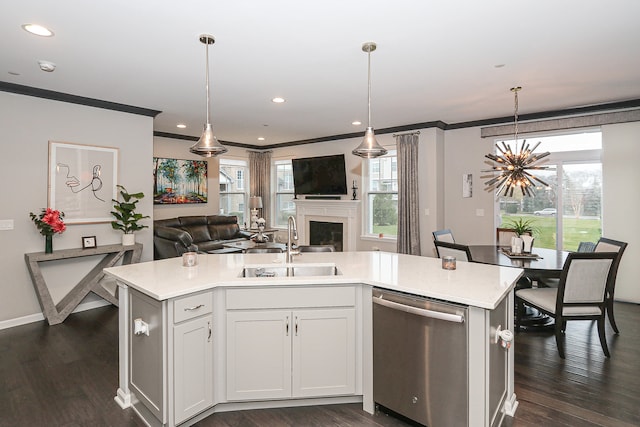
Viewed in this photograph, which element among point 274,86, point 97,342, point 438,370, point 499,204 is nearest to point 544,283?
point 499,204

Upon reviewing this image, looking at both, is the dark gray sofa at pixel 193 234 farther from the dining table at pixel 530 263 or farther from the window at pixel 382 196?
the dining table at pixel 530 263

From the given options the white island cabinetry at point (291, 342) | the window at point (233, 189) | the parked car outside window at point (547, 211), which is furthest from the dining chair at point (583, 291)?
the window at point (233, 189)

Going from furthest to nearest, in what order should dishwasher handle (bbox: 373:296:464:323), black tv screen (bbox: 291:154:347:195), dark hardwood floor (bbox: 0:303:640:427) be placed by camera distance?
black tv screen (bbox: 291:154:347:195) → dark hardwood floor (bbox: 0:303:640:427) → dishwasher handle (bbox: 373:296:464:323)

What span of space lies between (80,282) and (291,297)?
3.55m

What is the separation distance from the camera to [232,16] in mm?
2459

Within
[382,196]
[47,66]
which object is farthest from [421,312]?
[382,196]

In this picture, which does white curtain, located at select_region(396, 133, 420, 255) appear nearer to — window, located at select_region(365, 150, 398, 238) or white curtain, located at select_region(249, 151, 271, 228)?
window, located at select_region(365, 150, 398, 238)

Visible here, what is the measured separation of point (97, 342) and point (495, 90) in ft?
16.6

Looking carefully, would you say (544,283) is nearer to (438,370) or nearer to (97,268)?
(438,370)

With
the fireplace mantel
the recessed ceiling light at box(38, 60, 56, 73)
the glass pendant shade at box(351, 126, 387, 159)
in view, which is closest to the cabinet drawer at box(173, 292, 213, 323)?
the glass pendant shade at box(351, 126, 387, 159)

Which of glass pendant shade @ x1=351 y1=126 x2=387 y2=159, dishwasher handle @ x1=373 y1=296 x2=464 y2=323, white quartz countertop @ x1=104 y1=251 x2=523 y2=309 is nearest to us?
dishwasher handle @ x1=373 y1=296 x2=464 y2=323

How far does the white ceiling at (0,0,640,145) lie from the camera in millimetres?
2391

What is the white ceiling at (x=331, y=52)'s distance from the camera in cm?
239

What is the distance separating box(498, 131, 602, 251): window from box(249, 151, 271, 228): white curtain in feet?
17.6
